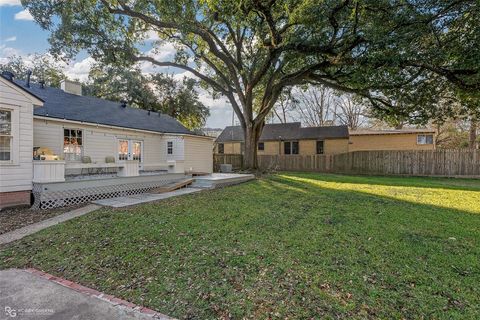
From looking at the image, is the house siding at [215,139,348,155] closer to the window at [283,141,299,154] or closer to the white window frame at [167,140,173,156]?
the window at [283,141,299,154]

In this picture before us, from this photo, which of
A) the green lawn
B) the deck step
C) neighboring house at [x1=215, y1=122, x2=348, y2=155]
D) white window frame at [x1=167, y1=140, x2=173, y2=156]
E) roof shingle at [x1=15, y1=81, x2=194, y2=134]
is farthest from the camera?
neighboring house at [x1=215, y1=122, x2=348, y2=155]

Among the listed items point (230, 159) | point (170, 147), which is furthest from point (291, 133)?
point (170, 147)

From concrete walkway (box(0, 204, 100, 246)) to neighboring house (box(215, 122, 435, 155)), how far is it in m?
21.4

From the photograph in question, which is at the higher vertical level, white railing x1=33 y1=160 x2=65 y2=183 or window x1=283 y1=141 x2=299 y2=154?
window x1=283 y1=141 x2=299 y2=154

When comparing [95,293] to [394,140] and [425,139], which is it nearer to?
[394,140]

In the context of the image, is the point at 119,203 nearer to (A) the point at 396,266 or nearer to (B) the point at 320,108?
(A) the point at 396,266

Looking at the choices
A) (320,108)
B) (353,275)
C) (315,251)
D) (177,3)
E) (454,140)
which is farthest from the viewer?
(320,108)

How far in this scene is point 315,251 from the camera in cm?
407

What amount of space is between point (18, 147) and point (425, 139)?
2678 centimetres

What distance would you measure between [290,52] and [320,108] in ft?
82.8

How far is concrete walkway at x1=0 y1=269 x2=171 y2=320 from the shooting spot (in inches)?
100

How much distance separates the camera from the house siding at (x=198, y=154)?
13883mm

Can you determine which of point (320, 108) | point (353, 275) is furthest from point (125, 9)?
point (320, 108)

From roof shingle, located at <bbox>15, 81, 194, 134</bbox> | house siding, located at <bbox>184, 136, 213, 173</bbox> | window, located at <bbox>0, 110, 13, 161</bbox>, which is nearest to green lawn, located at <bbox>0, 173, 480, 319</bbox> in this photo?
window, located at <bbox>0, 110, 13, 161</bbox>
